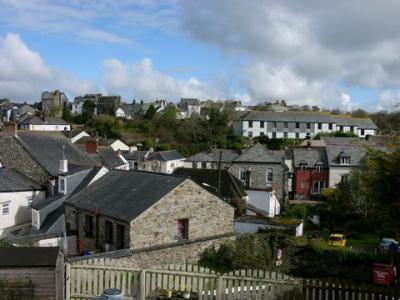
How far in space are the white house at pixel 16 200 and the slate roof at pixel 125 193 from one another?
7240mm

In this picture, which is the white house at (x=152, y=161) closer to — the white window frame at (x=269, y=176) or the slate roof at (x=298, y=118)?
the white window frame at (x=269, y=176)

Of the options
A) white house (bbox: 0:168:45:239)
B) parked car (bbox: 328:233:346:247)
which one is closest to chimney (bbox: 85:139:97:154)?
white house (bbox: 0:168:45:239)

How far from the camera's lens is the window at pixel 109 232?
914 inches

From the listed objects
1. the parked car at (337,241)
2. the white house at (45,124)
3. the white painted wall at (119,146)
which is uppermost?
the white house at (45,124)

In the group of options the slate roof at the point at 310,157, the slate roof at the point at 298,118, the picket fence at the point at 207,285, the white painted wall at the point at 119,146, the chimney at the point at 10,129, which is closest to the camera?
the picket fence at the point at 207,285

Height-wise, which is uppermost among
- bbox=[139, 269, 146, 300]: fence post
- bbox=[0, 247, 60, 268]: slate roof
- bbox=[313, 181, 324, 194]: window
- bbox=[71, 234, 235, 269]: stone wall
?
bbox=[313, 181, 324, 194]: window

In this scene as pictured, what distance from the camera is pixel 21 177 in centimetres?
3472

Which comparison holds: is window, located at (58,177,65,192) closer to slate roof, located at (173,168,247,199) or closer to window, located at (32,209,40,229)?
window, located at (32,209,40,229)

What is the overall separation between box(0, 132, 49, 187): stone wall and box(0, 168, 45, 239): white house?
0.98 m

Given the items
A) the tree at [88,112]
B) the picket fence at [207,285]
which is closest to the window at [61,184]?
the picket fence at [207,285]

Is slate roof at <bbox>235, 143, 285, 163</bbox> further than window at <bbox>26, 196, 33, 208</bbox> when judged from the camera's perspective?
Yes

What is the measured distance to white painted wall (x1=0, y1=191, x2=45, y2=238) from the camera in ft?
103

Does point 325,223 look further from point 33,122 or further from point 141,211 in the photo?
point 33,122

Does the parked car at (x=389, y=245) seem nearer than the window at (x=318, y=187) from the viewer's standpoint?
Yes
